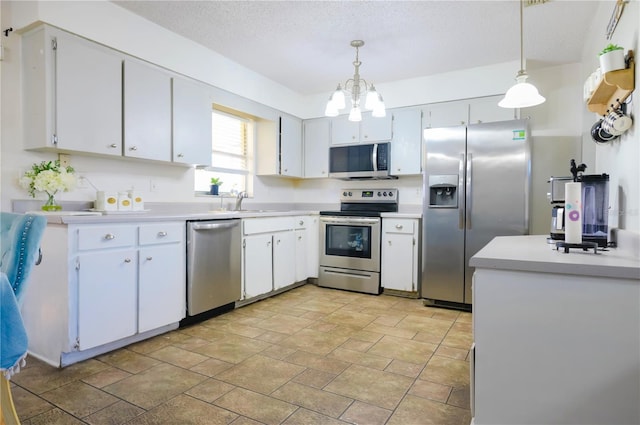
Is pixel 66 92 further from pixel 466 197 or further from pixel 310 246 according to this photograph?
pixel 466 197

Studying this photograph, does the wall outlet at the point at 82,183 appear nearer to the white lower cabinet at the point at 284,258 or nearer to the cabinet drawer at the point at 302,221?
the white lower cabinet at the point at 284,258

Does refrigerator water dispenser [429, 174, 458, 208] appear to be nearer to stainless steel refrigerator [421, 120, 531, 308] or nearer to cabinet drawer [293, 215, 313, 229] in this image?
stainless steel refrigerator [421, 120, 531, 308]

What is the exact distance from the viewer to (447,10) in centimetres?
280

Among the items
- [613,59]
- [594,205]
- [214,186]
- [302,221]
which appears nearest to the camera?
[613,59]

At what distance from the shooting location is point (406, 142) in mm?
4270

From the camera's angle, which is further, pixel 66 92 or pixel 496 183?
pixel 496 183

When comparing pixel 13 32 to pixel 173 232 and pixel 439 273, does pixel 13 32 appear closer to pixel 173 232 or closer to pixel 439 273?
pixel 173 232

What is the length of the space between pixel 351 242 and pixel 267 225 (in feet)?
3.51

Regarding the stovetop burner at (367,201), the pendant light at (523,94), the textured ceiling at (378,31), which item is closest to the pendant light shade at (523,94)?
the pendant light at (523,94)

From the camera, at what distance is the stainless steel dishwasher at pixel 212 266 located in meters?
2.95

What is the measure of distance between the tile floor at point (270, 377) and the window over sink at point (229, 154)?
62.0 inches

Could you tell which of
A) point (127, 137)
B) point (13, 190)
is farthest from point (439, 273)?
point (13, 190)

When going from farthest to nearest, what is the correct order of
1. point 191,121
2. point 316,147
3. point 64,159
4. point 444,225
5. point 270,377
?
1. point 316,147
2. point 444,225
3. point 191,121
4. point 64,159
5. point 270,377

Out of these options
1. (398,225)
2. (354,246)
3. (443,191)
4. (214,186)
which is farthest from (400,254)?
(214,186)
